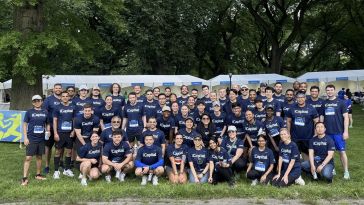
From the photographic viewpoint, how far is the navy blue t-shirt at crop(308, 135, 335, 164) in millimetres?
7356

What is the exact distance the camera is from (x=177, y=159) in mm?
7617

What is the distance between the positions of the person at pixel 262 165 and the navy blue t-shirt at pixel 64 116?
3.80 m

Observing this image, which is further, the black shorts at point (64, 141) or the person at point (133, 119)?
the person at point (133, 119)

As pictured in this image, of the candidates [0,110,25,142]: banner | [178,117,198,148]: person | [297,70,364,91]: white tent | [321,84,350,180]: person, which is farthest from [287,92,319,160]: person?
[297,70,364,91]: white tent

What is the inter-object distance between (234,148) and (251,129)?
0.60 meters

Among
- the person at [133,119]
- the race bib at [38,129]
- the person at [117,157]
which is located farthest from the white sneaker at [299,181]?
the race bib at [38,129]

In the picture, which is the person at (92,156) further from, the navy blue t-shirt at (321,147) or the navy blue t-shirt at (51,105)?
the navy blue t-shirt at (321,147)

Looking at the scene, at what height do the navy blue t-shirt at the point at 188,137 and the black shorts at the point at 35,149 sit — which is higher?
the navy blue t-shirt at the point at 188,137

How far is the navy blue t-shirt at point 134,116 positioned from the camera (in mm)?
8555

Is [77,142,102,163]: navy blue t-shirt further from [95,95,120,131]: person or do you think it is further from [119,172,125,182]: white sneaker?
[95,95,120,131]: person

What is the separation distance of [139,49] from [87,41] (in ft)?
49.8

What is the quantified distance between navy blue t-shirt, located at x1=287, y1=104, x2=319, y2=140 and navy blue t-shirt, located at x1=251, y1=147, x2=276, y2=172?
906 mm

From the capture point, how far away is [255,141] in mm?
7961

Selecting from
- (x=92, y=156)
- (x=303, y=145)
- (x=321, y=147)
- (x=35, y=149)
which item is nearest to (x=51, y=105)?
(x=35, y=149)
